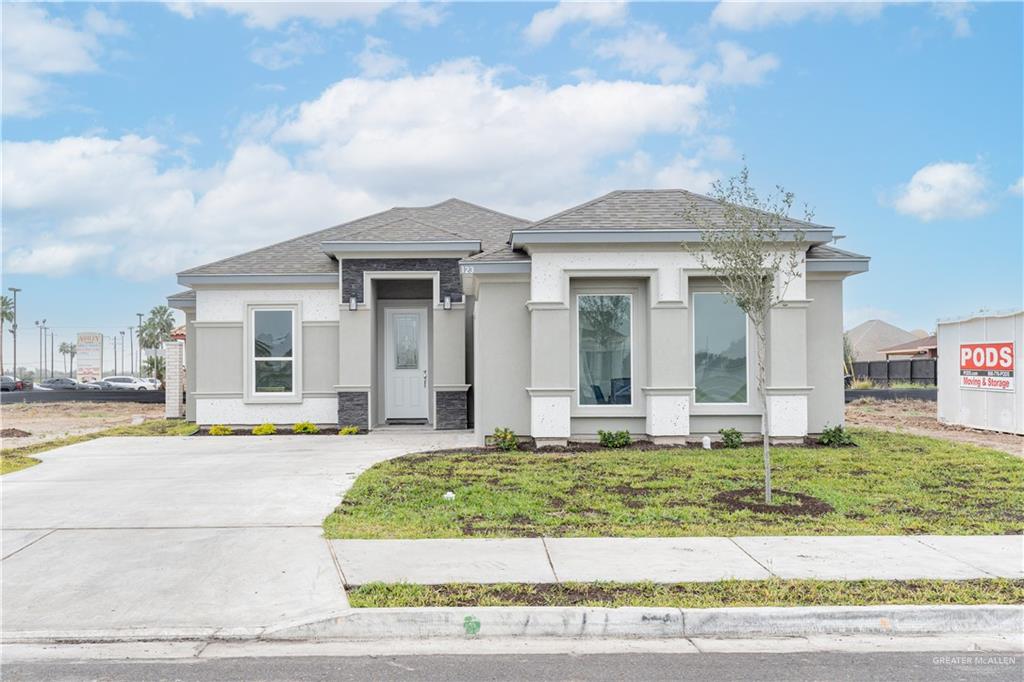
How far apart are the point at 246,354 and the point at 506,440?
735cm

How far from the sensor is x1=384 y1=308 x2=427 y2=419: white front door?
19172 mm

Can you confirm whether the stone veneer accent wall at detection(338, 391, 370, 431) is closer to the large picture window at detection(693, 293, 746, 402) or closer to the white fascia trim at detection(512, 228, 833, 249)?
the white fascia trim at detection(512, 228, 833, 249)

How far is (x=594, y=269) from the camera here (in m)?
14.3

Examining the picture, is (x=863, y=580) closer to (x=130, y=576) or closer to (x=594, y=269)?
(x=130, y=576)

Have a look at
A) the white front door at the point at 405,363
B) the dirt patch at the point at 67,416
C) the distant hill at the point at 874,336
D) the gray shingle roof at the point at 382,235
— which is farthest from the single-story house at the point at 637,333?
the distant hill at the point at 874,336

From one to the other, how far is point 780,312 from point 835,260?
147 cm

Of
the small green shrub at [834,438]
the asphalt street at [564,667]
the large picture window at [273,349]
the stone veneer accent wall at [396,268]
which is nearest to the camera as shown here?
the asphalt street at [564,667]

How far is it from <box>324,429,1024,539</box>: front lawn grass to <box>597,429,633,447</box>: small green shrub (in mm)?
552

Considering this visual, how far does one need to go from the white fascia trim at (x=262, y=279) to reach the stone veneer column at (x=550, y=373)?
6.11 meters

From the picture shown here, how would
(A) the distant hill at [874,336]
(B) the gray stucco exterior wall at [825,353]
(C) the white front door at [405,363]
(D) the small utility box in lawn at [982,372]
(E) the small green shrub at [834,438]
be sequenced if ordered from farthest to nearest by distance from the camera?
(A) the distant hill at [874,336]
(C) the white front door at [405,363]
(D) the small utility box in lawn at [982,372]
(B) the gray stucco exterior wall at [825,353]
(E) the small green shrub at [834,438]

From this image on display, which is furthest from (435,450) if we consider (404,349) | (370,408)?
(404,349)

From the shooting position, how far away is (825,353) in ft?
49.0

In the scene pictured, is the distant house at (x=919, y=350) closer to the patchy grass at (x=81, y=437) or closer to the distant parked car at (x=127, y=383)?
the patchy grass at (x=81, y=437)

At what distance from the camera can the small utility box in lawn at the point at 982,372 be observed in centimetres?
1695
